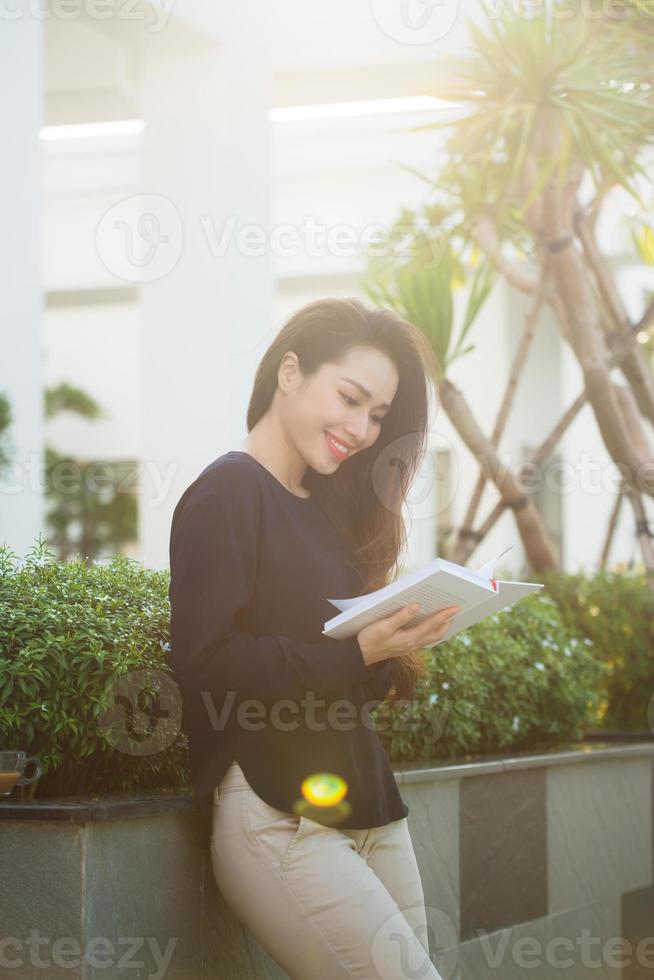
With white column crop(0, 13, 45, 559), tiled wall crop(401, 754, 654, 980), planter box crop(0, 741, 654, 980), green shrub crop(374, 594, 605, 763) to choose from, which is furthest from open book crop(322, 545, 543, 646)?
white column crop(0, 13, 45, 559)

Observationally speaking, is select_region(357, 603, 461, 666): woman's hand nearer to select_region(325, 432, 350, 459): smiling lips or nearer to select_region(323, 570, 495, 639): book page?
select_region(323, 570, 495, 639): book page

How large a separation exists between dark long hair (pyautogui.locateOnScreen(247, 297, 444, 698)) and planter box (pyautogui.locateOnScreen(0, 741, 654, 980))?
0.58 meters

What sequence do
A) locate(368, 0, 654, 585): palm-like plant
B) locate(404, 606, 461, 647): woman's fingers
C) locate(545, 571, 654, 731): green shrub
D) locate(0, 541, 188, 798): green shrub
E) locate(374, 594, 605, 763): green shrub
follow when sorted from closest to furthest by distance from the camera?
1. locate(404, 606, 461, 647): woman's fingers
2. locate(0, 541, 188, 798): green shrub
3. locate(374, 594, 605, 763): green shrub
4. locate(368, 0, 654, 585): palm-like plant
5. locate(545, 571, 654, 731): green shrub

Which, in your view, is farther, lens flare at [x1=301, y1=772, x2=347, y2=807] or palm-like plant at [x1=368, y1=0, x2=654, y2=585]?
palm-like plant at [x1=368, y1=0, x2=654, y2=585]

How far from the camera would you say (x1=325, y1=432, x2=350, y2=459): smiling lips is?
2.45 metres

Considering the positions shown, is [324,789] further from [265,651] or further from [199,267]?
[199,267]

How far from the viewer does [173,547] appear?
7.40ft

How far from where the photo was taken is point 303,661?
2.19 metres

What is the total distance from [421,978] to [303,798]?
0.34 metres

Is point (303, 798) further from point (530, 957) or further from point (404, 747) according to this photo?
point (530, 957)

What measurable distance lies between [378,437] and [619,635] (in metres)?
3.23

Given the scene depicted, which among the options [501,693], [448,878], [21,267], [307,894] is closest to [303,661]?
[307,894]

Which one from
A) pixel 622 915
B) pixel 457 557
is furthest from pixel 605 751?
pixel 457 557

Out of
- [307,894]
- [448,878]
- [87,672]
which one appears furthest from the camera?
[448,878]
